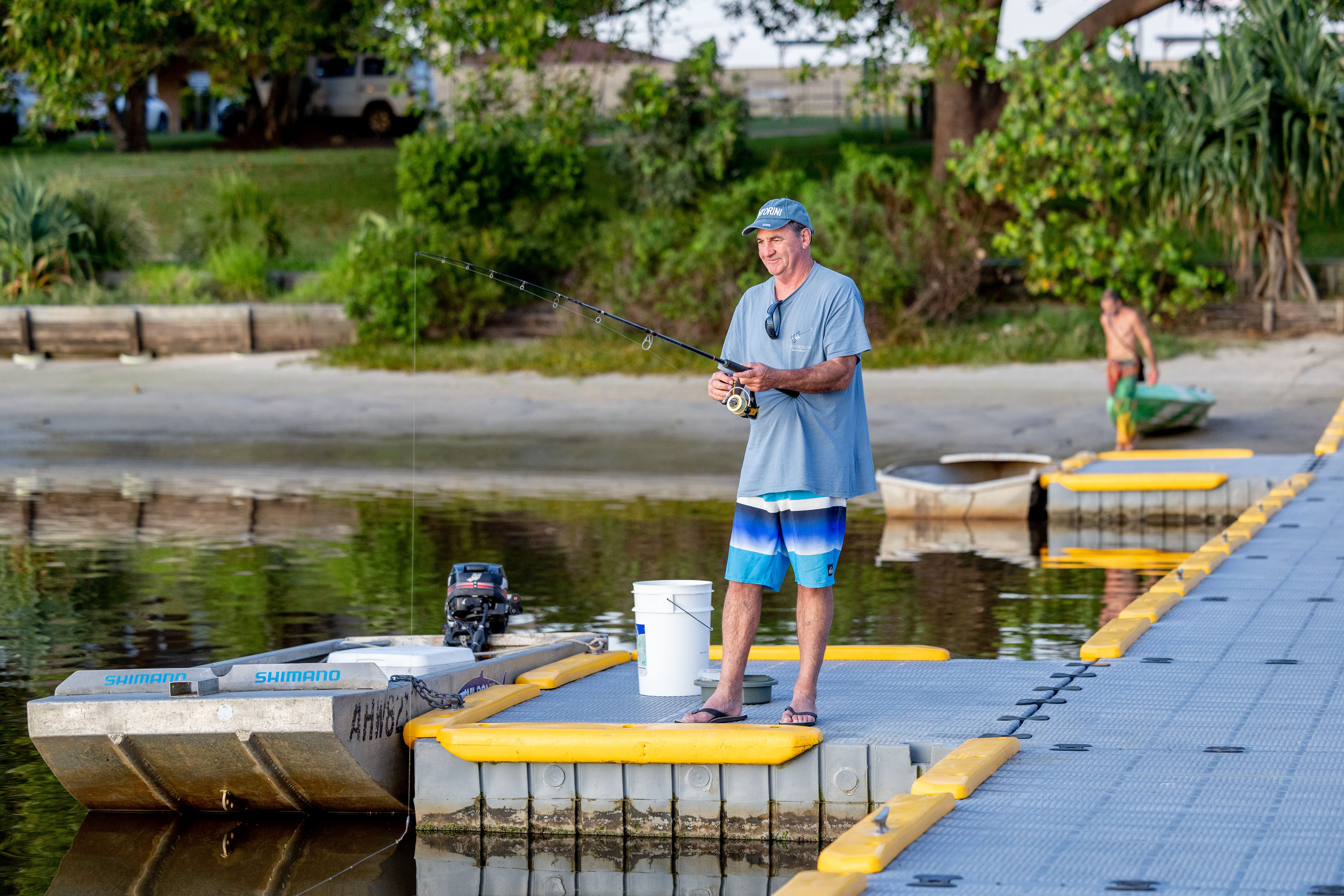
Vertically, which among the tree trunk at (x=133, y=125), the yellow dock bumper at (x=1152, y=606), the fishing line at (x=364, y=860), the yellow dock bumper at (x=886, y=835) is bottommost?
the fishing line at (x=364, y=860)

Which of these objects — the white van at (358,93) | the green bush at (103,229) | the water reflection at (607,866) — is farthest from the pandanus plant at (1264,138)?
the white van at (358,93)

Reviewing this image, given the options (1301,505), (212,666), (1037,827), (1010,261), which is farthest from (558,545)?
(1010,261)

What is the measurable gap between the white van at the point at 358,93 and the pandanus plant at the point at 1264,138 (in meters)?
19.7

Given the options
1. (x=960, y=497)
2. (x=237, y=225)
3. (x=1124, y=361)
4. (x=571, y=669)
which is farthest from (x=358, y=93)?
(x=571, y=669)

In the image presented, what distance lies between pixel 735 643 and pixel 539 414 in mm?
12983

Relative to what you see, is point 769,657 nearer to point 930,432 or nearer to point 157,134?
point 930,432

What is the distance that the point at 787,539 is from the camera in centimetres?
583

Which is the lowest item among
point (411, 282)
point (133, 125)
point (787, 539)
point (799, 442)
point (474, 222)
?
point (787, 539)

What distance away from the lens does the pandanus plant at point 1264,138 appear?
20984 millimetres

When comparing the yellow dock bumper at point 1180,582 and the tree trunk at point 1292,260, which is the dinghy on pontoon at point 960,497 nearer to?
the yellow dock bumper at point 1180,582

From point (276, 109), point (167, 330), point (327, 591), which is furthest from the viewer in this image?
point (276, 109)

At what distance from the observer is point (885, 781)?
5707 mm

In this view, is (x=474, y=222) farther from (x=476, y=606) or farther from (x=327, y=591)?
(x=476, y=606)

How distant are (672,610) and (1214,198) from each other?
16.5 meters
